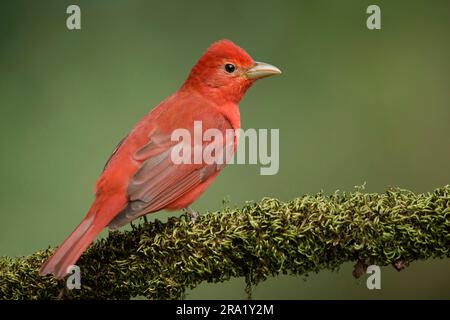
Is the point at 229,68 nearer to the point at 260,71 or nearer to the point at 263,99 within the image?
the point at 260,71

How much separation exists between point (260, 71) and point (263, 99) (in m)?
1.29

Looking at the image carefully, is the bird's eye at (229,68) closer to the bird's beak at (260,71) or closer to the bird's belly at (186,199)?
the bird's beak at (260,71)

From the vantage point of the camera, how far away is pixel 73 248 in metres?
3.40

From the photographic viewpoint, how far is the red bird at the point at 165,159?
3.58m

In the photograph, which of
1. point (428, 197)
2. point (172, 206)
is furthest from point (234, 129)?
point (428, 197)

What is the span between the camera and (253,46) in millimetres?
6434

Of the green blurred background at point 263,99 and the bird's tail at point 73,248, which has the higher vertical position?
the green blurred background at point 263,99

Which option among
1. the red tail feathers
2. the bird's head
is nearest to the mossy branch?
the red tail feathers

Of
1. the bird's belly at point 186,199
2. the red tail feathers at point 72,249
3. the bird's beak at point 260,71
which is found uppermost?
the bird's beak at point 260,71

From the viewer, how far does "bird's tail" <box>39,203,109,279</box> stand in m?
3.27

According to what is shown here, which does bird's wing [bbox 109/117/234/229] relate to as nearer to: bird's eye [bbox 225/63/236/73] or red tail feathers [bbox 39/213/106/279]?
red tail feathers [bbox 39/213/106/279]

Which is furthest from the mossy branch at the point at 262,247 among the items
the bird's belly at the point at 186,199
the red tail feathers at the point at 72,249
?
the bird's belly at the point at 186,199
